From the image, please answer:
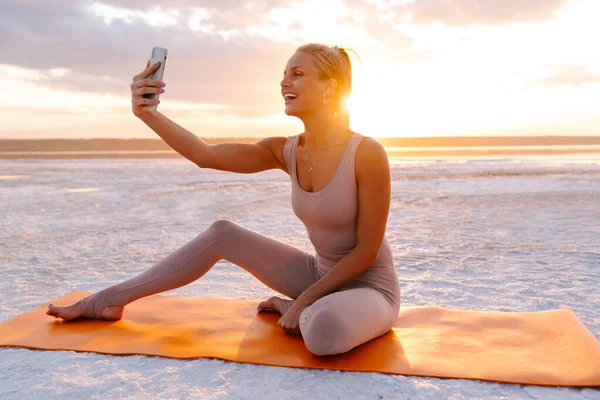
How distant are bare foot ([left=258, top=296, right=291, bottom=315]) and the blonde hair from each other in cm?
110

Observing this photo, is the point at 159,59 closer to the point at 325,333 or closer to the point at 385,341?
the point at 325,333

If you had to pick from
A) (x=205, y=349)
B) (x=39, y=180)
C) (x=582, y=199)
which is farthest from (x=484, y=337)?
(x=39, y=180)

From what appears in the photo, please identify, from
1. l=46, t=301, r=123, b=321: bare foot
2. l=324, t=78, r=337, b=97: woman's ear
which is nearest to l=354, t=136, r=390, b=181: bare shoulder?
l=324, t=78, r=337, b=97: woman's ear

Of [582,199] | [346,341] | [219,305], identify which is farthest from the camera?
[582,199]

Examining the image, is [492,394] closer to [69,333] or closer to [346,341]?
[346,341]

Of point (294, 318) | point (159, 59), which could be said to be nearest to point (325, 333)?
point (294, 318)

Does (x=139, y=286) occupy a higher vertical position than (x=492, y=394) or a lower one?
higher

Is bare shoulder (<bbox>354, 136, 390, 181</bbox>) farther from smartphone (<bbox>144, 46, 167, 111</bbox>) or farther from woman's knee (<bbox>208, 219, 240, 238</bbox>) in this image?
smartphone (<bbox>144, 46, 167, 111</bbox>)

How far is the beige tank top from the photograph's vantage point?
265 cm

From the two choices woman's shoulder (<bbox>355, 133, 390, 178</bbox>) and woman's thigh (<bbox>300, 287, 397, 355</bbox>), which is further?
woman's shoulder (<bbox>355, 133, 390, 178</bbox>)

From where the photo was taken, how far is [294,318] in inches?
109

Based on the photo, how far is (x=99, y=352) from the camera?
106 inches

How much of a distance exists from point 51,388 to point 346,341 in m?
1.30

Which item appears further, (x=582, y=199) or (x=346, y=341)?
(x=582, y=199)
